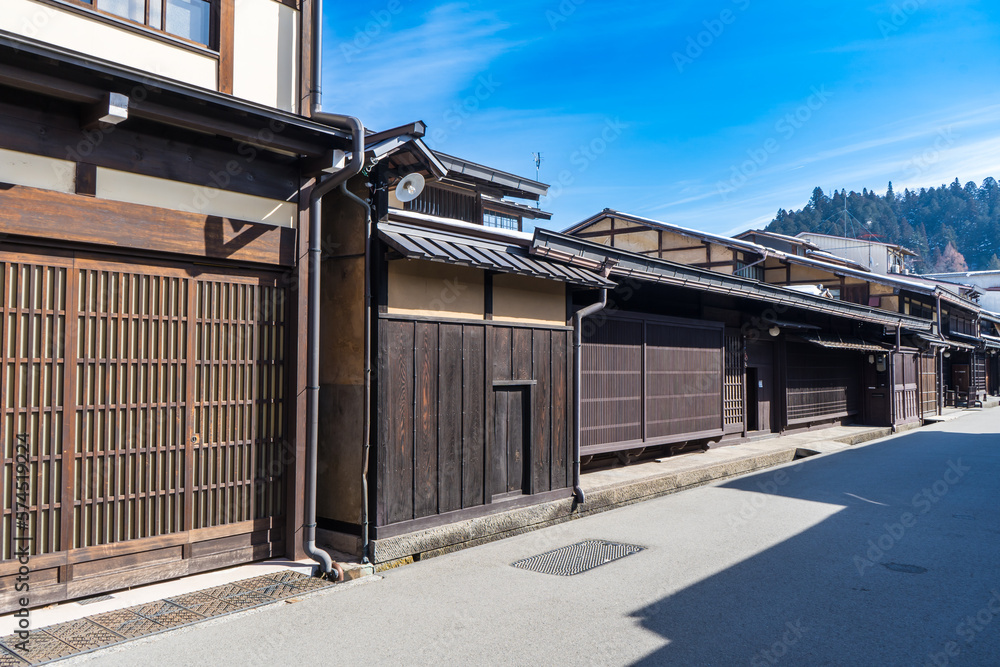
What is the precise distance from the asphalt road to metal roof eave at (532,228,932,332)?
3.78m

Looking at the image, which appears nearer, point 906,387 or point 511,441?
point 511,441

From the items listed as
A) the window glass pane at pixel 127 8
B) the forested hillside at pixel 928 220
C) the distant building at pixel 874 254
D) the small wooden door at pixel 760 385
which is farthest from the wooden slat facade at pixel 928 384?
the forested hillside at pixel 928 220

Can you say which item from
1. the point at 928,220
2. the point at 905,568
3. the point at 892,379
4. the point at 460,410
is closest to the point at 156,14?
the point at 460,410

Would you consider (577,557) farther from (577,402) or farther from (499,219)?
(499,219)

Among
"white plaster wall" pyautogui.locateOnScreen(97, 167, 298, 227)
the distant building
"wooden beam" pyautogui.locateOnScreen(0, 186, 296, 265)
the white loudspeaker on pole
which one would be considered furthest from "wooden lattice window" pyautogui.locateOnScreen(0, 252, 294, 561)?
the distant building

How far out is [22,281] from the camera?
543cm

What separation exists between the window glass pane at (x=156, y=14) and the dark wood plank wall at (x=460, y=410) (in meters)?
3.46

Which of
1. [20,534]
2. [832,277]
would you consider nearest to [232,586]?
[20,534]

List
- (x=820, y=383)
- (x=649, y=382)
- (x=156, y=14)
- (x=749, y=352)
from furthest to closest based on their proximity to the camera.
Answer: (x=820, y=383), (x=749, y=352), (x=649, y=382), (x=156, y=14)

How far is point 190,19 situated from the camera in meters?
6.55

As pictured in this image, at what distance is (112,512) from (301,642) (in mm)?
2114

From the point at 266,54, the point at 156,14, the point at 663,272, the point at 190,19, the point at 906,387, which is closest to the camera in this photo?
the point at 156,14

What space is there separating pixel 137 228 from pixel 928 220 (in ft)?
531

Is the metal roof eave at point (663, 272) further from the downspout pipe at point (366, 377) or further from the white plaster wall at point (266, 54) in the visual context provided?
the white plaster wall at point (266, 54)
